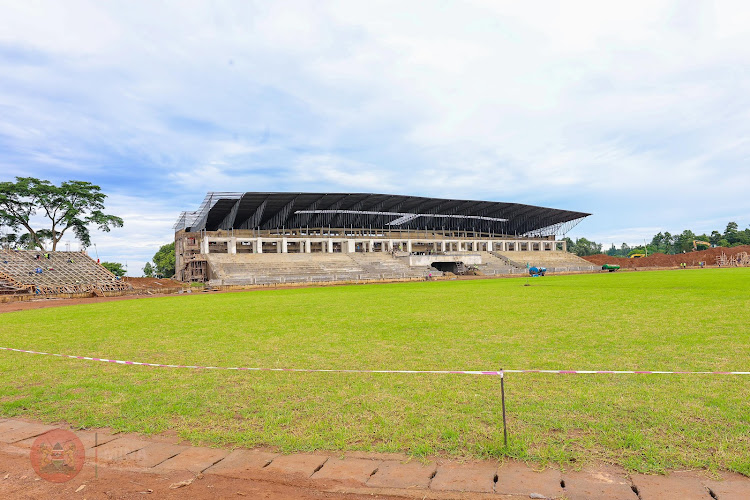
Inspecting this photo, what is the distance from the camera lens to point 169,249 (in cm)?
11069

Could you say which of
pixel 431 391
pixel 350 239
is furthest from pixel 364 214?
pixel 431 391

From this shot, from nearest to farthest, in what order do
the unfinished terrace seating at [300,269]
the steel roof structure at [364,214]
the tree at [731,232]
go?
1. the unfinished terrace seating at [300,269]
2. the steel roof structure at [364,214]
3. the tree at [731,232]

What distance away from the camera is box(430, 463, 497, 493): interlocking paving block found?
408 centimetres

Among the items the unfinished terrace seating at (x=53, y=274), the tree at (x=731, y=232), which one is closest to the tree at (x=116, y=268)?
the unfinished terrace seating at (x=53, y=274)

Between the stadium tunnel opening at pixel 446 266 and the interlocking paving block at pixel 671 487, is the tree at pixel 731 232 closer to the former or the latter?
the stadium tunnel opening at pixel 446 266

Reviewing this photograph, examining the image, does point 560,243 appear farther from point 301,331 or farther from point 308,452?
point 308,452

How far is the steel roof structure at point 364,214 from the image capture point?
239 ft

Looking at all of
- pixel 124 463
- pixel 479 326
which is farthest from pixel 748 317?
pixel 124 463

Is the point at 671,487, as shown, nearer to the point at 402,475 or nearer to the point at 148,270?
the point at 402,475

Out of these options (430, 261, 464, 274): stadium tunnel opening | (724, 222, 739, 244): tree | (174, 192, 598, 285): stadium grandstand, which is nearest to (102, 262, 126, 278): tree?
(174, 192, 598, 285): stadium grandstand

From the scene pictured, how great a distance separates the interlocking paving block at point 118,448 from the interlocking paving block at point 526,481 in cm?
406

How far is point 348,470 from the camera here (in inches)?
175

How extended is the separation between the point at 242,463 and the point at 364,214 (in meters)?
80.6

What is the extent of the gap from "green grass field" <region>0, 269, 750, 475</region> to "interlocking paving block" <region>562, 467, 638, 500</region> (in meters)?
0.22
